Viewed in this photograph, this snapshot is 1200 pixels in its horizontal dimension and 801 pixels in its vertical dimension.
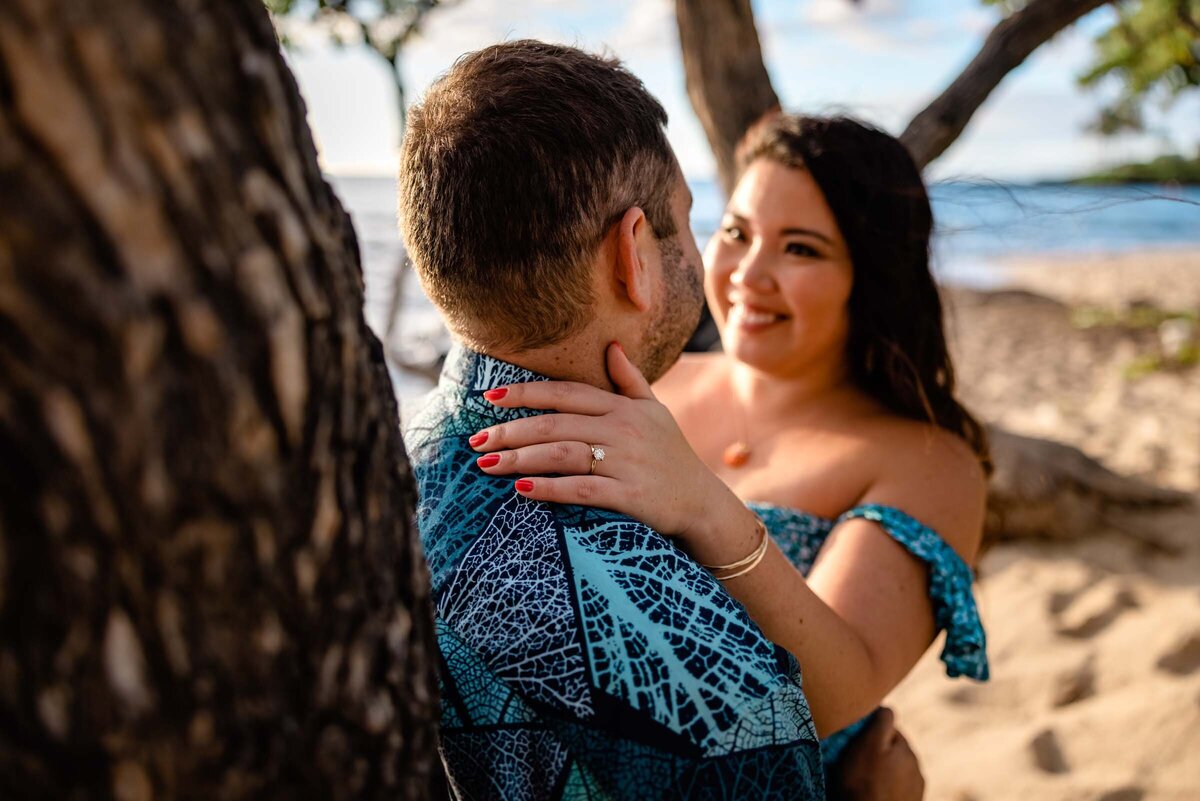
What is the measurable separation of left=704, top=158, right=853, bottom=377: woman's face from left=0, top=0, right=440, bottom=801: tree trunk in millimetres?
2060

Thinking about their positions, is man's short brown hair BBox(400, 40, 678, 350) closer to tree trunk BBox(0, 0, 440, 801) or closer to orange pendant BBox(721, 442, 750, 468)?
tree trunk BBox(0, 0, 440, 801)

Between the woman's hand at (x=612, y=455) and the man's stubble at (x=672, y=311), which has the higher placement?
the man's stubble at (x=672, y=311)

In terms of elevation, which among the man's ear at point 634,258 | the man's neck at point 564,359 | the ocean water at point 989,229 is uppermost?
the man's ear at point 634,258

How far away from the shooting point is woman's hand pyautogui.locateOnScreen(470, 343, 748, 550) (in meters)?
1.48

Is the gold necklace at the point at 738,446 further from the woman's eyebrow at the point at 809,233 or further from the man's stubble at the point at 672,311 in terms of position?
the man's stubble at the point at 672,311

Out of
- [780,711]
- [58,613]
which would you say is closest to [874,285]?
[780,711]

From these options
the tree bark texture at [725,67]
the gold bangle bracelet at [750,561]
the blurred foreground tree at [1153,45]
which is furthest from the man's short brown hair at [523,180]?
the blurred foreground tree at [1153,45]

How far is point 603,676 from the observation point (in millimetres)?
1271

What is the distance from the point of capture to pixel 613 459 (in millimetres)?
1529

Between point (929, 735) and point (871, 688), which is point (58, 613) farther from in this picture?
point (929, 735)

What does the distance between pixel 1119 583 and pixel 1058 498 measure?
0.62m

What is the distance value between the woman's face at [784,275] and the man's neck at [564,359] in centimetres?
132

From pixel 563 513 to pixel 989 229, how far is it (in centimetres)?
199

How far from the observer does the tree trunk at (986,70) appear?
11.9ft
